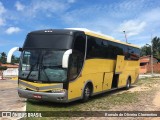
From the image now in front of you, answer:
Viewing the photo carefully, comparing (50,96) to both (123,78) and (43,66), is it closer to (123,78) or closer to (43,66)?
(43,66)

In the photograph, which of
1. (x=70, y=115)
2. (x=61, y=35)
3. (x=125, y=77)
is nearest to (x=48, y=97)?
(x=70, y=115)

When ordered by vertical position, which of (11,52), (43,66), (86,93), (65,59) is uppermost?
(11,52)

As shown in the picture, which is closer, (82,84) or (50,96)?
(50,96)

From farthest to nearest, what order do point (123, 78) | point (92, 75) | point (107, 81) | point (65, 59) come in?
1. point (123, 78)
2. point (107, 81)
3. point (92, 75)
4. point (65, 59)

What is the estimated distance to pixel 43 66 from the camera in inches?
505

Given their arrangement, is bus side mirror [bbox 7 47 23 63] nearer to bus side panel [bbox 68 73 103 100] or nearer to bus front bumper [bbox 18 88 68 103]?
bus front bumper [bbox 18 88 68 103]

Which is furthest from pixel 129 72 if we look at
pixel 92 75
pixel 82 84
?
pixel 82 84

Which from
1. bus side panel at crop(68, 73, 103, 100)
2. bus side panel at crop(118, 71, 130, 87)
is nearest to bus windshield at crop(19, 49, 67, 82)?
bus side panel at crop(68, 73, 103, 100)

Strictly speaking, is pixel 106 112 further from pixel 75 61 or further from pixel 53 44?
pixel 53 44

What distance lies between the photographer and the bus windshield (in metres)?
12.6

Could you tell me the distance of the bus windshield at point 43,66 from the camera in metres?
12.6

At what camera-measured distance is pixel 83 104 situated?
45.8ft

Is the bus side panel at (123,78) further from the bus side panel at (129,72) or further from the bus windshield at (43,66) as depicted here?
the bus windshield at (43,66)

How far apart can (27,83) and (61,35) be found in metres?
2.47
